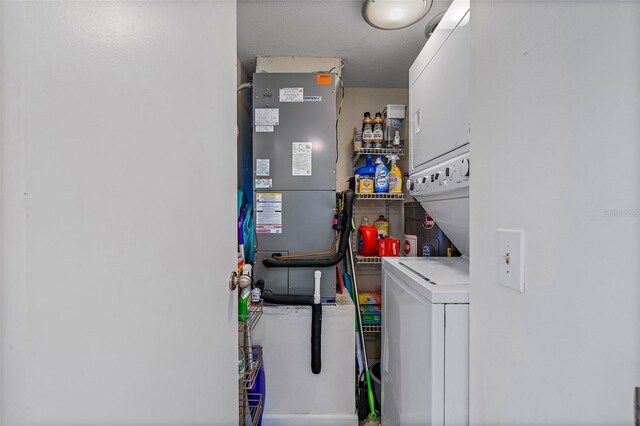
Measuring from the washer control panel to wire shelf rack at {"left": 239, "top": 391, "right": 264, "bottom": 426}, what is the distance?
1.33 metres

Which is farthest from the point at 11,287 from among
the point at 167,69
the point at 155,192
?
the point at 167,69

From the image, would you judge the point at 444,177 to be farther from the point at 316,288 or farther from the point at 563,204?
the point at 316,288

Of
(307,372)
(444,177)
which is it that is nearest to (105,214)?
(444,177)

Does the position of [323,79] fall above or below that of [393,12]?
below

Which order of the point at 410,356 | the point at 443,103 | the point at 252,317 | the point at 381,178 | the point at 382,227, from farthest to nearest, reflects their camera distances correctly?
the point at 382,227, the point at 381,178, the point at 252,317, the point at 443,103, the point at 410,356

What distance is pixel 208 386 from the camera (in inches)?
27.2

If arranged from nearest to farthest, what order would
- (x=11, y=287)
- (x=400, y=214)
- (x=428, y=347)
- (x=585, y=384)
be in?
(x=11, y=287), (x=585, y=384), (x=428, y=347), (x=400, y=214)

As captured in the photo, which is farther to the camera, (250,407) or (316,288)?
(316,288)

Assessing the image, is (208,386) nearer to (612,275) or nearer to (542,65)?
(612,275)

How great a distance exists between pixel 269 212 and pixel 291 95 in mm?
772

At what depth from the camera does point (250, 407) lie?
55.6 inches

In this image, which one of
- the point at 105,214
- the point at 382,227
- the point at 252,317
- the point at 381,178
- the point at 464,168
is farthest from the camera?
the point at 382,227

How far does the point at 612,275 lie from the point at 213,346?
2.70 feet

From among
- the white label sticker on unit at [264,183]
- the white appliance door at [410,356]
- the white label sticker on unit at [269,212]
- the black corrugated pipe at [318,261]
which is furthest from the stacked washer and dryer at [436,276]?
the white label sticker on unit at [264,183]
